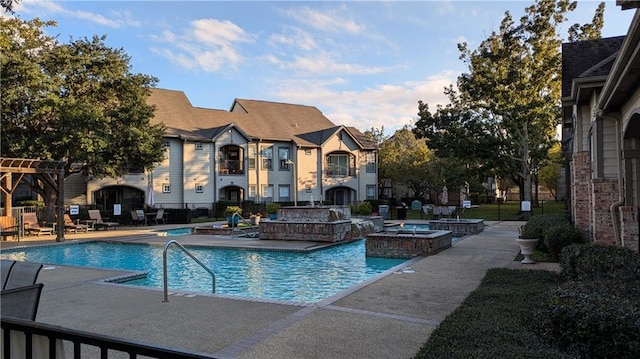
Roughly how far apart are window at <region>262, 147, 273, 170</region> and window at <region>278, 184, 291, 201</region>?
6.34 feet

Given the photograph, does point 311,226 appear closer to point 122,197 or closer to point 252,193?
point 252,193

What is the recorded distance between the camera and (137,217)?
2606 centimetres

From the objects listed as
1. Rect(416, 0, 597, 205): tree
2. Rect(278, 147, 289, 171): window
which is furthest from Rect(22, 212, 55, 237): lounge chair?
Rect(416, 0, 597, 205): tree

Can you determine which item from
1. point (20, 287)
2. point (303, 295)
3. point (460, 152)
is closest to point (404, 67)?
point (303, 295)

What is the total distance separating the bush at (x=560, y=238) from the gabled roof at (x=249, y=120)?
27.0 metres

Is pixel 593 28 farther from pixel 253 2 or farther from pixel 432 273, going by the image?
pixel 432 273

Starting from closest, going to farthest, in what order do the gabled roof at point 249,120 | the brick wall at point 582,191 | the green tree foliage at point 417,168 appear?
the brick wall at point 582,191 → the gabled roof at point 249,120 → the green tree foliage at point 417,168

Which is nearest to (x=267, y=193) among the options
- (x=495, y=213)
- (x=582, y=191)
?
(x=495, y=213)

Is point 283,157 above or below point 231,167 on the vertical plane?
above

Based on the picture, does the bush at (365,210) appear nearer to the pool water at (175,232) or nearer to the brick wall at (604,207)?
the pool water at (175,232)

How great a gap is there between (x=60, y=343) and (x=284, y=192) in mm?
35413

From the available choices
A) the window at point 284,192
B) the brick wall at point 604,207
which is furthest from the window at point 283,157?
the brick wall at point 604,207

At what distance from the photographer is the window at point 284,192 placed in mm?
37625

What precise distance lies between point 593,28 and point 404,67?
16935 millimetres
